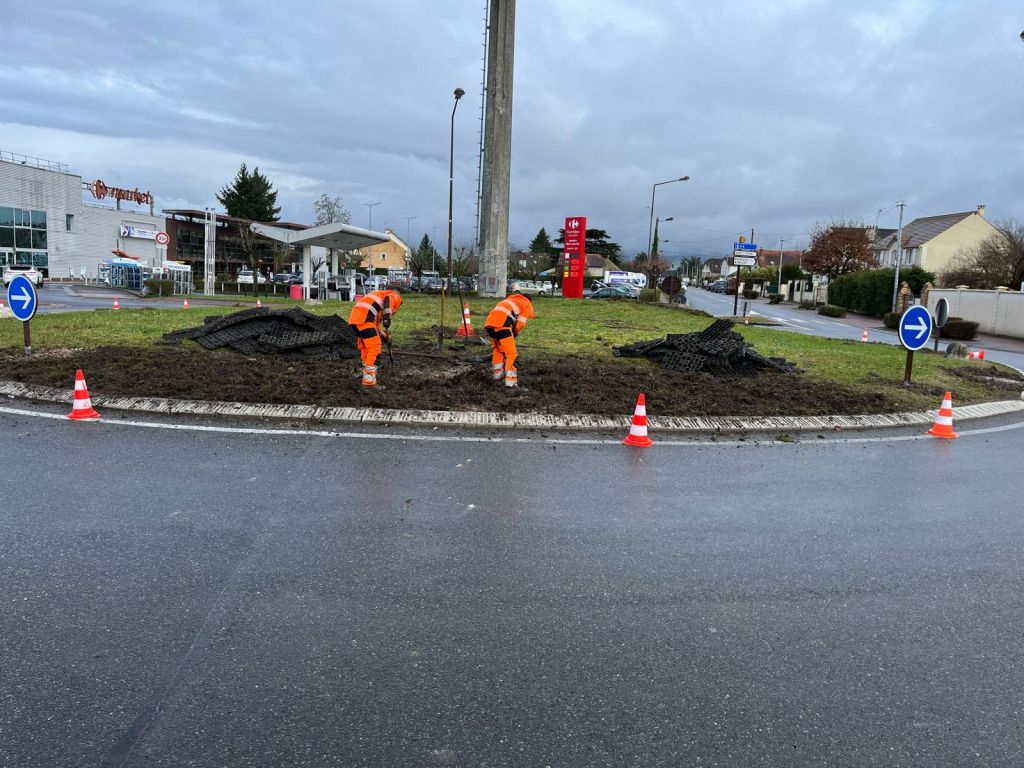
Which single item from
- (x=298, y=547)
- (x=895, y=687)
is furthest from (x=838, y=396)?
(x=298, y=547)

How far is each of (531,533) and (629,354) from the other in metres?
8.93

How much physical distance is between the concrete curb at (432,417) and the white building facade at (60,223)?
52.4m

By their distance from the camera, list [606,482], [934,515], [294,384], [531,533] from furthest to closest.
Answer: [294,384]
[606,482]
[934,515]
[531,533]

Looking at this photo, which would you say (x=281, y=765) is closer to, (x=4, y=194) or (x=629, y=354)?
(x=629, y=354)

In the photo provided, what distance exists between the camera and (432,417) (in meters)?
7.84

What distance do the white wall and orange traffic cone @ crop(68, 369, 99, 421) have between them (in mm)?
31443

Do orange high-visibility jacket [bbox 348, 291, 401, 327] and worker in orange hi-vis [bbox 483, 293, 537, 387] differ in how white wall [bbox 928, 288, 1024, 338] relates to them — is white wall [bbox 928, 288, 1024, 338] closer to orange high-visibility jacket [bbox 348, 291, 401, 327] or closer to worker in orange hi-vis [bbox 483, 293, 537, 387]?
worker in orange hi-vis [bbox 483, 293, 537, 387]

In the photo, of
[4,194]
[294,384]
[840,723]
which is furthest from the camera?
[4,194]

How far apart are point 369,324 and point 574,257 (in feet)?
102

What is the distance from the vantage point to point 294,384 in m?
9.07

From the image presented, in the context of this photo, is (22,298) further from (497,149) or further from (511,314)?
(497,149)

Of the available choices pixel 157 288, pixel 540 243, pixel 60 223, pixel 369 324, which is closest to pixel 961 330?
pixel 369 324

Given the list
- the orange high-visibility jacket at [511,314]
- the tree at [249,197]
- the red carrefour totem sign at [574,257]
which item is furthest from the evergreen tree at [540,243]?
the orange high-visibility jacket at [511,314]

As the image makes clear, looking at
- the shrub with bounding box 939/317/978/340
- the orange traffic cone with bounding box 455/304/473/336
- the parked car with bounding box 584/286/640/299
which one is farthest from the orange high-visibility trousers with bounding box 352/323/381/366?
the parked car with bounding box 584/286/640/299
